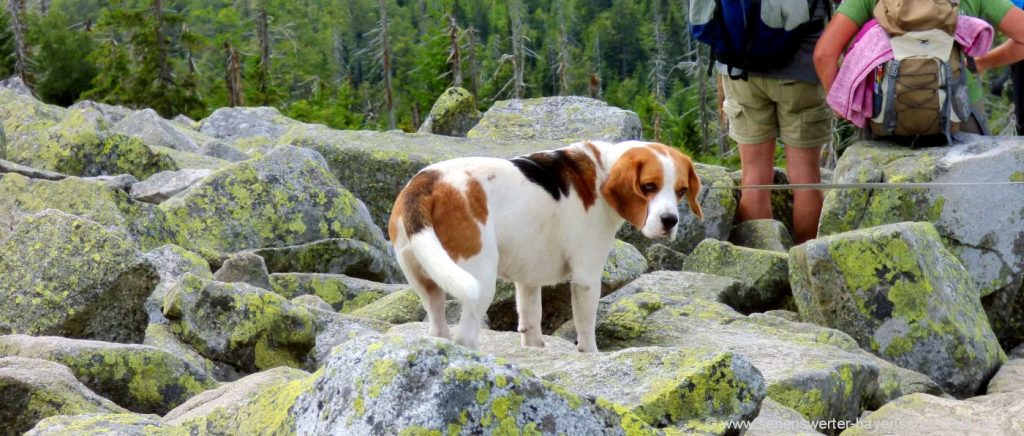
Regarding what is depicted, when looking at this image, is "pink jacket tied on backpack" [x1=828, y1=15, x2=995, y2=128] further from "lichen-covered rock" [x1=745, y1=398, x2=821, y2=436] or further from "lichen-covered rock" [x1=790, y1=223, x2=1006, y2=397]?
"lichen-covered rock" [x1=745, y1=398, x2=821, y2=436]

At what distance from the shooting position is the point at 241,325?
7340 millimetres

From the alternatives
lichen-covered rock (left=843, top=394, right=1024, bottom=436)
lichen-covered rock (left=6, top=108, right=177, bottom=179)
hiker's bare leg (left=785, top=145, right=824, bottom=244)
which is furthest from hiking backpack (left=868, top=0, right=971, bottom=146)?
lichen-covered rock (left=6, top=108, right=177, bottom=179)

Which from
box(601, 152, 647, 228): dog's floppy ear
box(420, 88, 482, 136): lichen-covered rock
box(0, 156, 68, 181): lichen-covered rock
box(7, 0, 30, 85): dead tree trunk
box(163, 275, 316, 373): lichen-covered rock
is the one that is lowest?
box(7, 0, 30, 85): dead tree trunk

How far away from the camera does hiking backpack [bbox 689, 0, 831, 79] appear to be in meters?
10.8

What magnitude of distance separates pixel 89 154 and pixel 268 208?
128 inches

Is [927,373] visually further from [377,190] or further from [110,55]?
[110,55]

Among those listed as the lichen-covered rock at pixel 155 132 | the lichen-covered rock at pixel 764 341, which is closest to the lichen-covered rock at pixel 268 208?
the lichen-covered rock at pixel 764 341

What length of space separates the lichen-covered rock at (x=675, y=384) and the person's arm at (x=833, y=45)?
5108mm

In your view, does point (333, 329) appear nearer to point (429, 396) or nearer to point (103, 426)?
point (103, 426)

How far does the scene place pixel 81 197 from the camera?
33.3ft

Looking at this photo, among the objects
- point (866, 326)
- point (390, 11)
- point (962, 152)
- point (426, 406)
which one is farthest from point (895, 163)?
point (390, 11)

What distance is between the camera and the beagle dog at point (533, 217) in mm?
6328

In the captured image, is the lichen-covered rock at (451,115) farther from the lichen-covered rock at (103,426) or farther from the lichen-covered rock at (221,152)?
the lichen-covered rock at (103,426)

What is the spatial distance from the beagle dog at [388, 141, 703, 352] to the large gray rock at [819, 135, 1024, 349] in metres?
3.65
